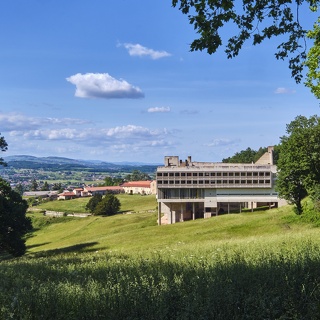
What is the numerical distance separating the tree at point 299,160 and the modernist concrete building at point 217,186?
3067 cm

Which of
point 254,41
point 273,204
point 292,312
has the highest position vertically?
point 254,41

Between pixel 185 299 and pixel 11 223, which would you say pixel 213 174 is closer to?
pixel 11 223

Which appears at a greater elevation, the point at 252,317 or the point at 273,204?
the point at 252,317

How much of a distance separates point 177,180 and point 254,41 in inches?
2918

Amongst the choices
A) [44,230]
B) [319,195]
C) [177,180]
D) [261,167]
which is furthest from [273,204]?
[44,230]

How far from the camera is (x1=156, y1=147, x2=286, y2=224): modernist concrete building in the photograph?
266ft

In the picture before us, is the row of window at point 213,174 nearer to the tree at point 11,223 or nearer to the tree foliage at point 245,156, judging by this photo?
the tree at point 11,223

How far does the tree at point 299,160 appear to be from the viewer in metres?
47.4

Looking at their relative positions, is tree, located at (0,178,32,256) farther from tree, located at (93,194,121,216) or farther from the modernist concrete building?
tree, located at (93,194,121,216)

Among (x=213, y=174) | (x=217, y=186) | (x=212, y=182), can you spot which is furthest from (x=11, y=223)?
(x=217, y=186)

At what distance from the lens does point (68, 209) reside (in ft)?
481

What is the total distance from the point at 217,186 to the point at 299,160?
115 ft

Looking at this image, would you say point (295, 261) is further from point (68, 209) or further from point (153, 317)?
point (68, 209)

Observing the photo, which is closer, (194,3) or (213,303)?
(213,303)
